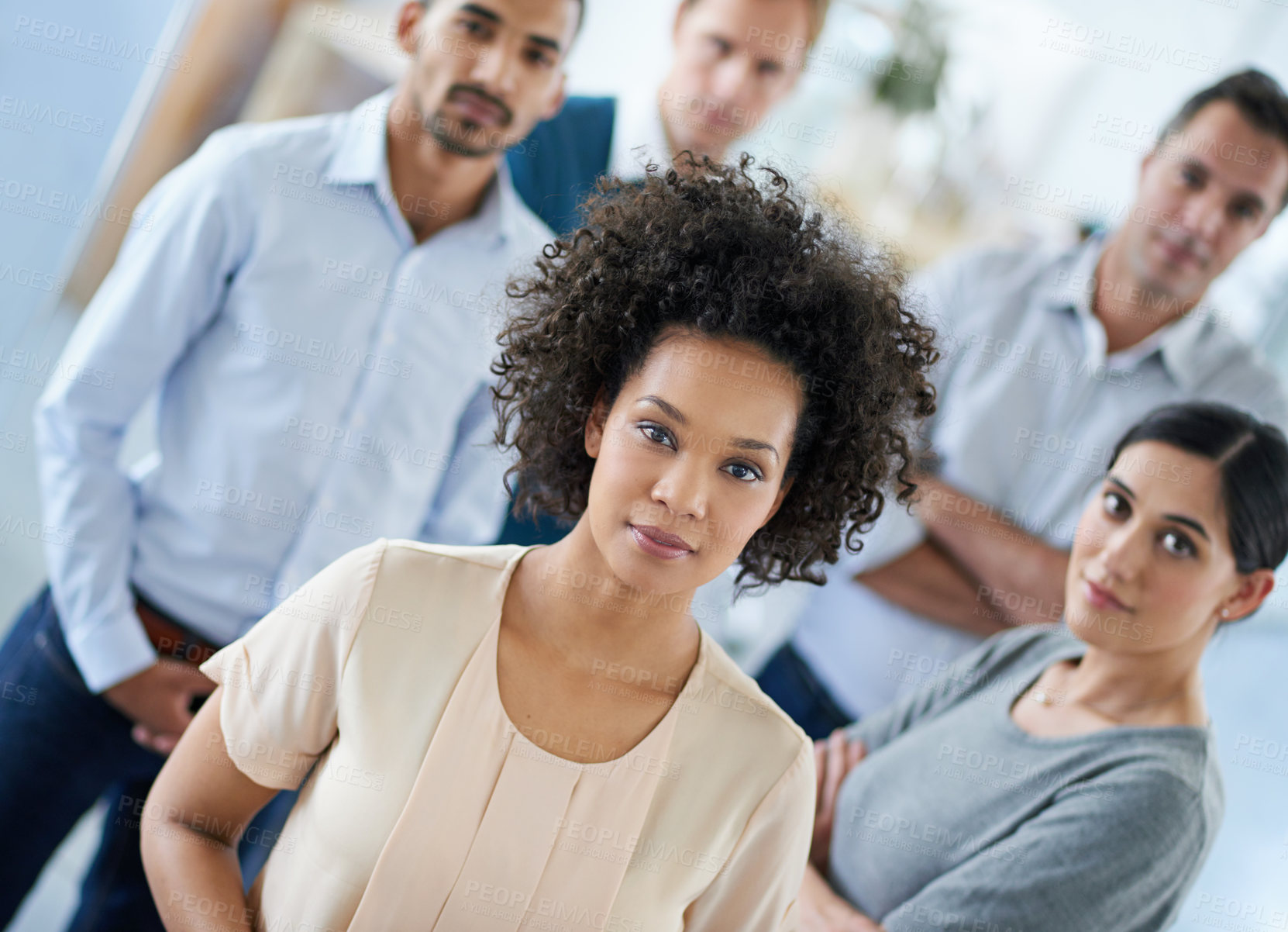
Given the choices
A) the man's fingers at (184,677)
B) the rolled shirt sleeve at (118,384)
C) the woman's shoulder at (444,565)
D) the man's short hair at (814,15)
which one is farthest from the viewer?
the man's short hair at (814,15)

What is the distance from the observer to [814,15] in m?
2.00

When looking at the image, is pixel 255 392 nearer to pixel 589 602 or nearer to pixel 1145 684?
pixel 589 602

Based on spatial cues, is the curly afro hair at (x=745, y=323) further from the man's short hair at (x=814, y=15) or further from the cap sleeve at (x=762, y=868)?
the man's short hair at (x=814, y=15)

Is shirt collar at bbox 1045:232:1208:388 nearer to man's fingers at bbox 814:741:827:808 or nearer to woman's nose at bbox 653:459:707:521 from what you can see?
man's fingers at bbox 814:741:827:808

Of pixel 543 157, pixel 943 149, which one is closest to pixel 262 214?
pixel 543 157

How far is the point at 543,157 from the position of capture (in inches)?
77.6

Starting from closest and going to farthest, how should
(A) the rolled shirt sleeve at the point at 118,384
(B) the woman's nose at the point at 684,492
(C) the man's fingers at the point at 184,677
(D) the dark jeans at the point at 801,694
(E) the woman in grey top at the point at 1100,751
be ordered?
(B) the woman's nose at the point at 684,492 → (E) the woman in grey top at the point at 1100,751 → (A) the rolled shirt sleeve at the point at 118,384 → (C) the man's fingers at the point at 184,677 → (D) the dark jeans at the point at 801,694

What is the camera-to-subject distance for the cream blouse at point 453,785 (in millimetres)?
1247

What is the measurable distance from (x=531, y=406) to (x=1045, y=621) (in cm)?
119

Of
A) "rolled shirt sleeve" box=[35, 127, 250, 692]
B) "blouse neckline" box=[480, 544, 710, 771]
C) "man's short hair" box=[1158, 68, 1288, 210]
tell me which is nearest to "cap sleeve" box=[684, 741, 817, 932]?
"blouse neckline" box=[480, 544, 710, 771]

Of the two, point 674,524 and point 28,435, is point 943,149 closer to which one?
point 674,524

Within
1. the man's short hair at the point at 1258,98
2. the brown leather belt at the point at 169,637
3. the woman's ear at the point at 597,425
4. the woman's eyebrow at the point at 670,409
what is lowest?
the brown leather belt at the point at 169,637

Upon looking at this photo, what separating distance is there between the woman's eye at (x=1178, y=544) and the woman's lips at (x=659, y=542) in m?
1.04

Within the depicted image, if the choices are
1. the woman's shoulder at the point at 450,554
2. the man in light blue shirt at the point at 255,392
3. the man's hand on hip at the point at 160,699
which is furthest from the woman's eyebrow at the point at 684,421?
the man's hand on hip at the point at 160,699
